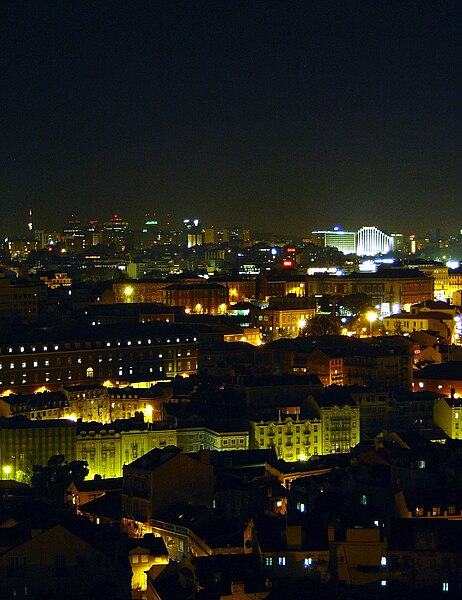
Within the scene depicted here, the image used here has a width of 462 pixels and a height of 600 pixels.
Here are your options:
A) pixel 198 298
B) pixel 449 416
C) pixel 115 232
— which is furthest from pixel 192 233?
pixel 449 416

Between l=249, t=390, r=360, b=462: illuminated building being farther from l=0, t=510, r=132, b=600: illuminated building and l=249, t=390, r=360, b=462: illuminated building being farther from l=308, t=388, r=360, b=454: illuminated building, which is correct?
l=0, t=510, r=132, b=600: illuminated building

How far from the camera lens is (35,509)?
16.0 m

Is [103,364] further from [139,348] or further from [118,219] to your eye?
[118,219]

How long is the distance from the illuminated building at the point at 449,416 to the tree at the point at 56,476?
588 cm

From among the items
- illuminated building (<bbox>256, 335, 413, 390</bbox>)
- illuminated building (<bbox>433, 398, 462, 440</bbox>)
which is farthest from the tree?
illuminated building (<bbox>256, 335, 413, 390</bbox>)

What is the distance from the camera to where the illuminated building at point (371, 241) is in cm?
8731

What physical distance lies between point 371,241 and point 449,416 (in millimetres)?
64785

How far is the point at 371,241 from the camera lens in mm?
87625

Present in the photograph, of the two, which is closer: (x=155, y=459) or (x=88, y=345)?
(x=155, y=459)

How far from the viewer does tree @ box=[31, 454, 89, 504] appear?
1877 cm

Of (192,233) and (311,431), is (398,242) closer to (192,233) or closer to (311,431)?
(192,233)

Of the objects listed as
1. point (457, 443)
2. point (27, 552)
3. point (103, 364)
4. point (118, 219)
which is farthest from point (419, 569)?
point (118, 219)

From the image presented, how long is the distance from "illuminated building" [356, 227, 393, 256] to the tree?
67334 mm

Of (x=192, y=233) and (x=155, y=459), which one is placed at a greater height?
(x=192, y=233)
